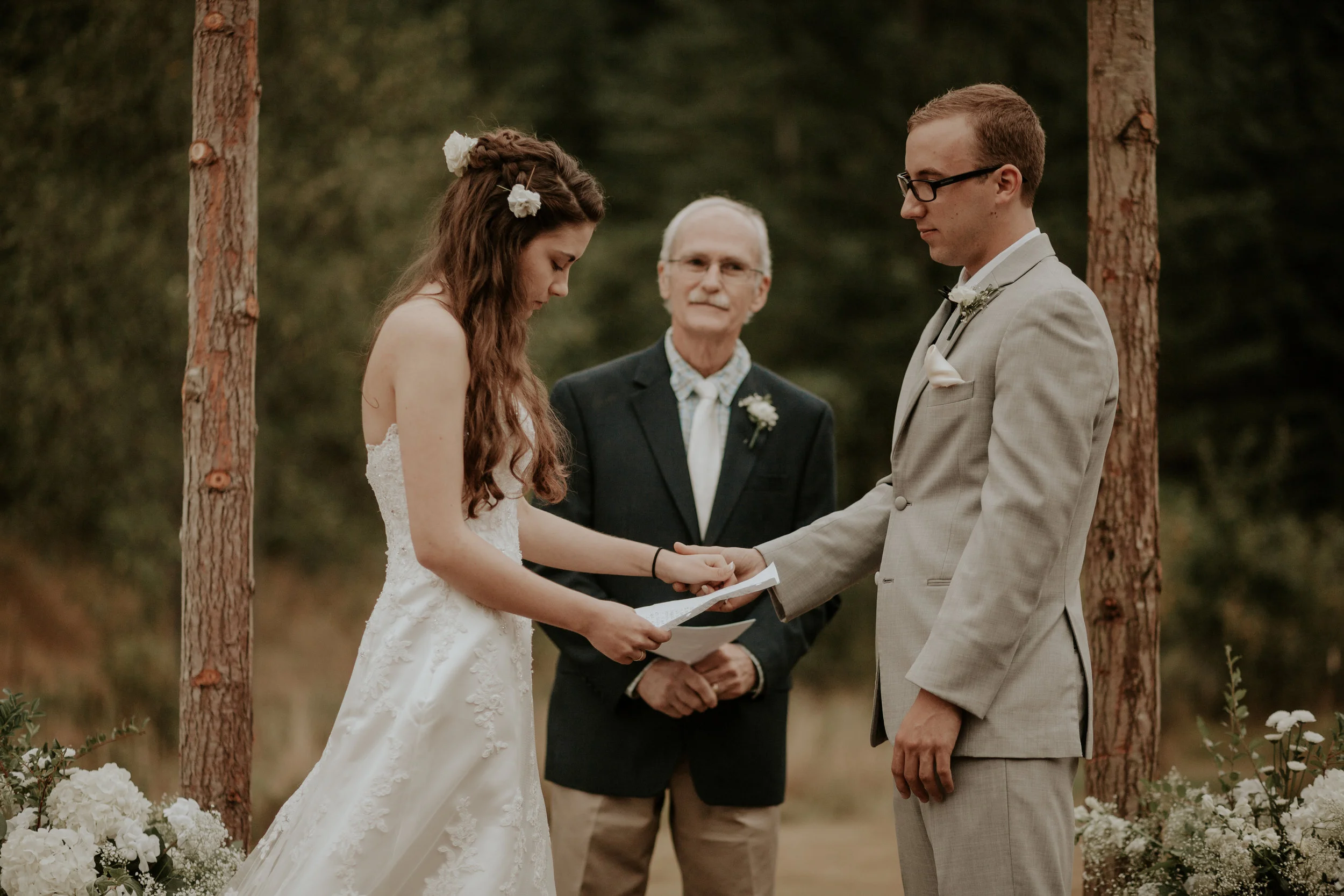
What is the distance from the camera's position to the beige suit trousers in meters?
2.29

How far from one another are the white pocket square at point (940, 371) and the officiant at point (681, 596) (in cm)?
94

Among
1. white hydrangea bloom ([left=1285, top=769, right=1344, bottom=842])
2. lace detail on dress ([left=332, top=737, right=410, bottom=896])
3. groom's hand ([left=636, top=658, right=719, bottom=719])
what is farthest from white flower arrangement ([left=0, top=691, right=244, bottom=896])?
white hydrangea bloom ([left=1285, top=769, right=1344, bottom=842])

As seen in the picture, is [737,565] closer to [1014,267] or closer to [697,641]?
[697,641]

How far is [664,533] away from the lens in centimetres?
347

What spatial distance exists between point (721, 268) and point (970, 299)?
122 cm

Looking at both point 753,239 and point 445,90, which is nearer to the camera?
point 753,239

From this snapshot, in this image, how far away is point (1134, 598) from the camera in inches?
146

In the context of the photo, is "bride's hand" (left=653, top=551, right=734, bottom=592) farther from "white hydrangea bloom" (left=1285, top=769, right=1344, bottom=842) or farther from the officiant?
"white hydrangea bloom" (left=1285, top=769, right=1344, bottom=842)

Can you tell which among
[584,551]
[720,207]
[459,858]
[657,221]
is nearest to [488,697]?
[459,858]

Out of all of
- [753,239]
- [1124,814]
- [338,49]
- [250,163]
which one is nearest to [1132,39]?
[753,239]

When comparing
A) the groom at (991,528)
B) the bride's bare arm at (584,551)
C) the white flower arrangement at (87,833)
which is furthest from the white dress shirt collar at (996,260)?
the white flower arrangement at (87,833)

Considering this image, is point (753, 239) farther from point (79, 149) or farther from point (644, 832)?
point (79, 149)

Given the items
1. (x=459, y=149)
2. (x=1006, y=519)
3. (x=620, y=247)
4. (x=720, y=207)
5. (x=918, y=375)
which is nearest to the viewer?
(x=1006, y=519)

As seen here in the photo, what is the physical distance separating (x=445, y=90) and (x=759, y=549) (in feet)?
29.7
